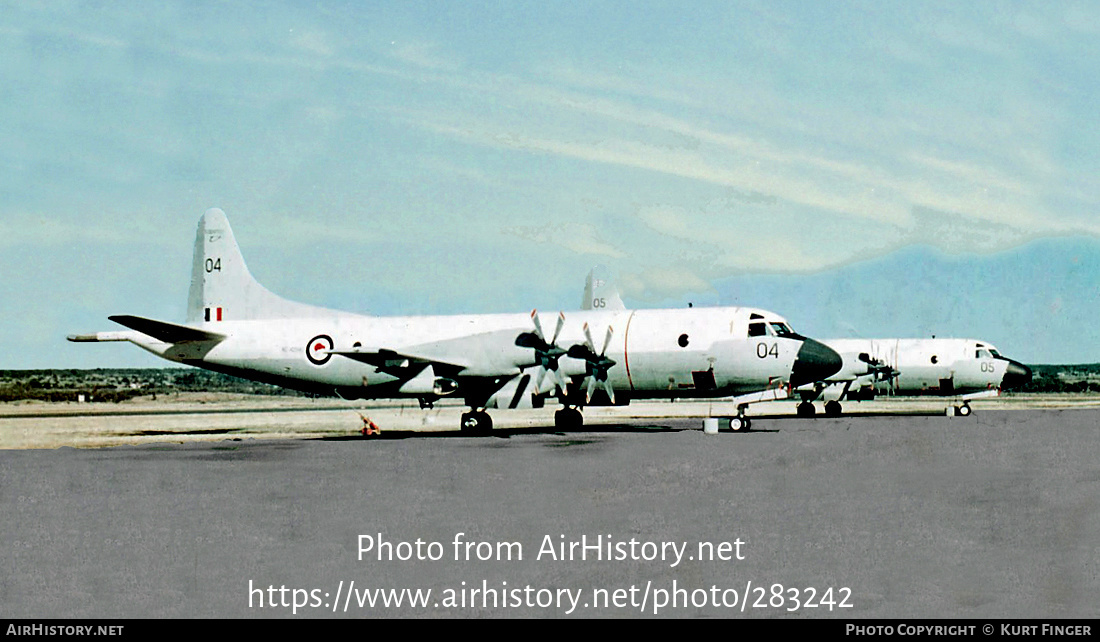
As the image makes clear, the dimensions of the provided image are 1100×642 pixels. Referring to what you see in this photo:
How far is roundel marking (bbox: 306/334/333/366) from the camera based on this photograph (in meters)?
41.8

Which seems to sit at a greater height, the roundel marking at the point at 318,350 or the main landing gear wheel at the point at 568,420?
the roundel marking at the point at 318,350

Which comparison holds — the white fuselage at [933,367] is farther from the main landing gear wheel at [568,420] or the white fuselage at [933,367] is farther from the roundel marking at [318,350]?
the roundel marking at [318,350]

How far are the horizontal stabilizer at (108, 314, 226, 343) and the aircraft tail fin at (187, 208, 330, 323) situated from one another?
99.8 inches

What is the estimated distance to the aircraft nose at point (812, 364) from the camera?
39094 mm

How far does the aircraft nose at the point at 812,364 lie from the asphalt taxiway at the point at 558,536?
12516 millimetres

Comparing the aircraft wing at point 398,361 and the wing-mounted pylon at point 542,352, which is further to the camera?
the wing-mounted pylon at point 542,352

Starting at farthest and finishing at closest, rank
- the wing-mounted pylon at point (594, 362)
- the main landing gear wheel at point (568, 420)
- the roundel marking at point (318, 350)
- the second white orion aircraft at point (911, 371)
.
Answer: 1. the second white orion aircraft at point (911, 371)
2. the roundel marking at point (318, 350)
3. the main landing gear wheel at point (568, 420)
4. the wing-mounted pylon at point (594, 362)

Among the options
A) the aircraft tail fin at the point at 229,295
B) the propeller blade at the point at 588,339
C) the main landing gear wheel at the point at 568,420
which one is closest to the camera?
the propeller blade at the point at 588,339

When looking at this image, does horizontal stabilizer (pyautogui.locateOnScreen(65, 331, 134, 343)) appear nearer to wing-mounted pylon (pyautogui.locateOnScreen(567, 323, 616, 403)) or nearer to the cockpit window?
wing-mounted pylon (pyautogui.locateOnScreen(567, 323, 616, 403))

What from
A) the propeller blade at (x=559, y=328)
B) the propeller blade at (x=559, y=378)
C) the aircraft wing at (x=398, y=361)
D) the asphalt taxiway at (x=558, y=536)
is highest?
the propeller blade at (x=559, y=328)

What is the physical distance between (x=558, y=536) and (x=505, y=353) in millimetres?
25322

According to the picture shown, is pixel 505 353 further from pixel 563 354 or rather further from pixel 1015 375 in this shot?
pixel 1015 375

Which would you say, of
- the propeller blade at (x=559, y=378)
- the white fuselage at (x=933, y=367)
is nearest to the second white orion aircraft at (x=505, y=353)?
the propeller blade at (x=559, y=378)

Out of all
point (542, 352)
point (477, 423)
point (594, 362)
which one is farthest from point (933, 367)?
point (477, 423)
